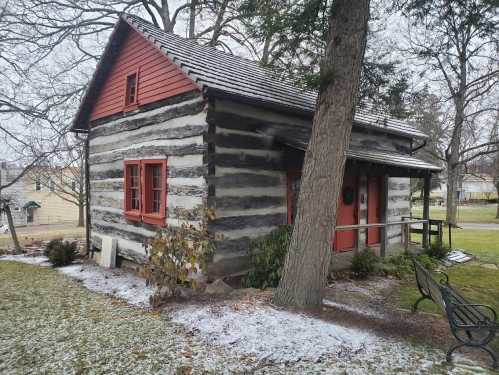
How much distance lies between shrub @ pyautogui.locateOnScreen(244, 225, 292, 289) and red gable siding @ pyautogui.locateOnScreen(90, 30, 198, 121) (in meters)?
3.48

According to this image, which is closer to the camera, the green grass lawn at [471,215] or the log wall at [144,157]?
the log wall at [144,157]

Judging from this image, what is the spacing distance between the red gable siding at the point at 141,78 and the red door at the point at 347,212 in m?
5.25

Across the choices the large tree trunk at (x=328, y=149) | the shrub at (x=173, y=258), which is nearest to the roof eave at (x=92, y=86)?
the shrub at (x=173, y=258)

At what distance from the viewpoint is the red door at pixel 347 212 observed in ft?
31.9

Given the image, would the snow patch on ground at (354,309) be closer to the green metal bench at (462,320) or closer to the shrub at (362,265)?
the green metal bench at (462,320)

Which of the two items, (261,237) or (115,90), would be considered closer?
(261,237)

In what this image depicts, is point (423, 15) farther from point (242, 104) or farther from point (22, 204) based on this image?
point (22, 204)

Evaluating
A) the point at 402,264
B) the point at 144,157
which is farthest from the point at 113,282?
the point at 402,264

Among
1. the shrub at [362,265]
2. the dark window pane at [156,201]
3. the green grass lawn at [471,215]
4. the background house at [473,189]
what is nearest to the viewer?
the shrub at [362,265]

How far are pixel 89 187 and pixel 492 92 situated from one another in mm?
21153

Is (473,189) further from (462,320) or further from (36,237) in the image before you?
(462,320)

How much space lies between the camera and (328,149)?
5.09 m

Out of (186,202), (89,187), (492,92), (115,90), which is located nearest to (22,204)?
(89,187)

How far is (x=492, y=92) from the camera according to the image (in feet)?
63.2
